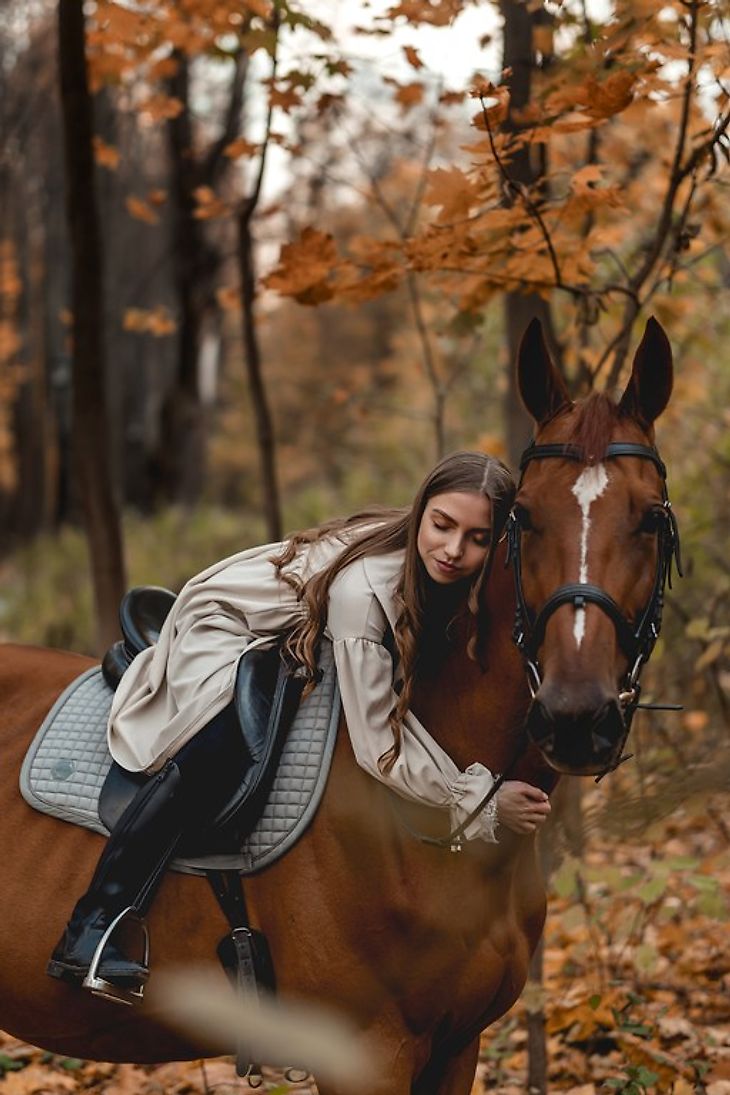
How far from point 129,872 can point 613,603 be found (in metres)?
1.38

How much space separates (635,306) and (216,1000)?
2747 mm

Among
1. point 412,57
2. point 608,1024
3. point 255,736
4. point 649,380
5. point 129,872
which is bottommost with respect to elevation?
point 608,1024

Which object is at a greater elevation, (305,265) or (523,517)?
(305,265)

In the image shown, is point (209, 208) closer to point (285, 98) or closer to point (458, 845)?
point (285, 98)

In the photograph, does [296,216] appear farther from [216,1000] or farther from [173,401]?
[216,1000]

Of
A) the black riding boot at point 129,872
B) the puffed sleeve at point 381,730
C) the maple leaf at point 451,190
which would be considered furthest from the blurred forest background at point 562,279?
the black riding boot at point 129,872

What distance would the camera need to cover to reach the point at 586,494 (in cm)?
231

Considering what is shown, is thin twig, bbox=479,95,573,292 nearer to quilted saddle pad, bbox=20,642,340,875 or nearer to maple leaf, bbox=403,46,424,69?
maple leaf, bbox=403,46,424,69

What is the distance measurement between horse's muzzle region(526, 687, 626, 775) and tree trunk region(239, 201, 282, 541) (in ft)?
14.7

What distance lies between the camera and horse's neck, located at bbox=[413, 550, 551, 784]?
8.58 feet

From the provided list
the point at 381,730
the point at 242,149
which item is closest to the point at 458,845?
the point at 381,730

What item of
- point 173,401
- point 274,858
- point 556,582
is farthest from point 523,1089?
point 173,401

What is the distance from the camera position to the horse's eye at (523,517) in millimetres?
2385

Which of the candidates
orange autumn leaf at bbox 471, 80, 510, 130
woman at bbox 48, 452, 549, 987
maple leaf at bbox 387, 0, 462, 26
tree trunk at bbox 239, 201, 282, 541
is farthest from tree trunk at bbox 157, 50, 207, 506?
woman at bbox 48, 452, 549, 987
